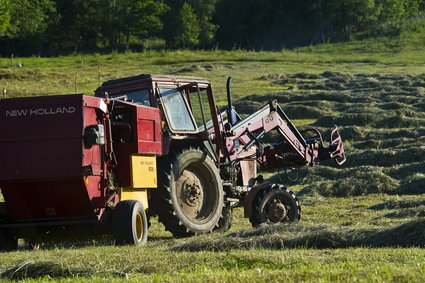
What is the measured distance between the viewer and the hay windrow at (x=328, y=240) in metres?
11.2

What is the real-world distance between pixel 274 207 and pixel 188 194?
2.02m

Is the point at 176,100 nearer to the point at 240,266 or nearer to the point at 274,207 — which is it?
the point at 274,207

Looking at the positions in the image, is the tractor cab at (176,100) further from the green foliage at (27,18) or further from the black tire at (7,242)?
the green foliage at (27,18)

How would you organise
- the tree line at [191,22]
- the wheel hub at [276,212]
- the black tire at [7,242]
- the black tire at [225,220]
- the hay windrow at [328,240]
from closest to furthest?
the hay windrow at [328,240] < the black tire at [7,242] < the wheel hub at [276,212] < the black tire at [225,220] < the tree line at [191,22]

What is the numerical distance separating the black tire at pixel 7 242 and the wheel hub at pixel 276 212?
190 inches

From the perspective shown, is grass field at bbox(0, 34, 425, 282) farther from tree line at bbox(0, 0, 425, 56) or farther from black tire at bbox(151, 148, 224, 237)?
tree line at bbox(0, 0, 425, 56)

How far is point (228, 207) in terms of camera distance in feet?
54.0

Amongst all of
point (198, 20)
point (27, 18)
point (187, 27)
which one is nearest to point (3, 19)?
point (27, 18)

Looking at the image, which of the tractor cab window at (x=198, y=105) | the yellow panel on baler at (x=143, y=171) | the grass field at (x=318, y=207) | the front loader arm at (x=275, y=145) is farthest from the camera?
the front loader arm at (x=275, y=145)

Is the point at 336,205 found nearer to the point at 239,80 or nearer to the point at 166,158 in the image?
the point at 166,158

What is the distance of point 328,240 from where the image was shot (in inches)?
448

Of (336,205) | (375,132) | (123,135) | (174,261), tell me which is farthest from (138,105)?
(375,132)

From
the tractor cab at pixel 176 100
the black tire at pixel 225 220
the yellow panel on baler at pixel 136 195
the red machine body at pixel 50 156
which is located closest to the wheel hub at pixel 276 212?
the black tire at pixel 225 220

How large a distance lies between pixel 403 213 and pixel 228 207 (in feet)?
10.6
